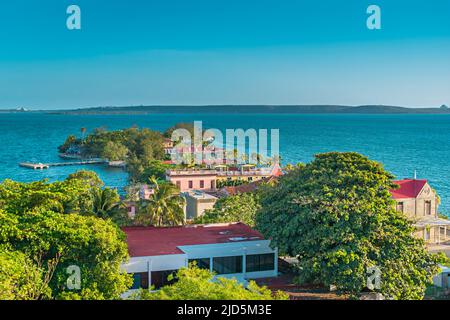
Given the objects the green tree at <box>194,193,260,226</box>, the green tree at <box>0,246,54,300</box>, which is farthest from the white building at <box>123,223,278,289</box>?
the green tree at <box>194,193,260,226</box>

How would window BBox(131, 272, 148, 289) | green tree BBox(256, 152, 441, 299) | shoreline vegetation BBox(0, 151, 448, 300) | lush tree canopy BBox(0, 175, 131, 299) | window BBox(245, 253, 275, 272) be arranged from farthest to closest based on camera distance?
window BBox(245, 253, 275, 272), window BBox(131, 272, 148, 289), green tree BBox(256, 152, 441, 299), lush tree canopy BBox(0, 175, 131, 299), shoreline vegetation BBox(0, 151, 448, 300)

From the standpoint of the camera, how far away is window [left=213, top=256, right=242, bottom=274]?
1061 inches

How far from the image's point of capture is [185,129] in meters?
138

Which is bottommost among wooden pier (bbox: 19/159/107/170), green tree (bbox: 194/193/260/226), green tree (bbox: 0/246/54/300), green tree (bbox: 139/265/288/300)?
wooden pier (bbox: 19/159/107/170)

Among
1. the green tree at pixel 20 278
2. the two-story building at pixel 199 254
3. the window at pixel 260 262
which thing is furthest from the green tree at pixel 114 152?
the green tree at pixel 20 278

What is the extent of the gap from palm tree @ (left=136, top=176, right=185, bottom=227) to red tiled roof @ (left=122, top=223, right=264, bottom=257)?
2.91m

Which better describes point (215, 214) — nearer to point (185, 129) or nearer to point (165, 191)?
point (165, 191)

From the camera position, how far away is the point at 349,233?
23969 millimetres

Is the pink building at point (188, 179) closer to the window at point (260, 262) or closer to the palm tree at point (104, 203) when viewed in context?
the palm tree at point (104, 203)

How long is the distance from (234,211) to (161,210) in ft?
17.8

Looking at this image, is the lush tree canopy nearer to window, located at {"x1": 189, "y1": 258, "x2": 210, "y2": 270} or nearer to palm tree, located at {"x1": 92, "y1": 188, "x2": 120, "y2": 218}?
window, located at {"x1": 189, "y1": 258, "x2": 210, "y2": 270}

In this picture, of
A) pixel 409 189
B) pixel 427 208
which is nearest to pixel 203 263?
pixel 409 189
